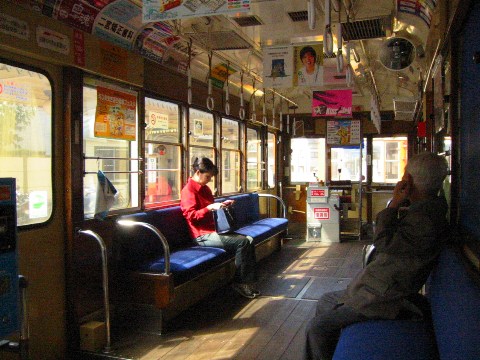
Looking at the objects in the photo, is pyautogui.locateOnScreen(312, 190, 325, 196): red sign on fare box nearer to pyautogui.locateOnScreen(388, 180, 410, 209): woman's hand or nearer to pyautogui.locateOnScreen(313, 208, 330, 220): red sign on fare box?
pyautogui.locateOnScreen(313, 208, 330, 220): red sign on fare box

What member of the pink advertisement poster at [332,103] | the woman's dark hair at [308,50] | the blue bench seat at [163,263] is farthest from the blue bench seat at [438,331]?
the pink advertisement poster at [332,103]

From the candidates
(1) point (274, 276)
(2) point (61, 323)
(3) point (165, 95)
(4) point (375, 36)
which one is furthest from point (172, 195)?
(4) point (375, 36)

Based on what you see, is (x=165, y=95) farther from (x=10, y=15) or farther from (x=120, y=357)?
(x=120, y=357)

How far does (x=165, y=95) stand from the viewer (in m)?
5.66

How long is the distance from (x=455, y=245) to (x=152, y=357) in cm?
255

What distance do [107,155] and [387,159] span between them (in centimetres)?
786

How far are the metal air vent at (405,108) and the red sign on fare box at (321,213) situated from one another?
235 centimetres

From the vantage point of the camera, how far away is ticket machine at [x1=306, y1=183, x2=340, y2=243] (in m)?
9.16

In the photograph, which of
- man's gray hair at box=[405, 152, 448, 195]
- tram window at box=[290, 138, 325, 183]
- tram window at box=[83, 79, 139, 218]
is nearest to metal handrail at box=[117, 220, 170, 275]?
tram window at box=[83, 79, 139, 218]

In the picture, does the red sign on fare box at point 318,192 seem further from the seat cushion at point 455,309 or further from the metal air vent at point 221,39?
the seat cushion at point 455,309

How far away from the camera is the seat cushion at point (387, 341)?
2172mm

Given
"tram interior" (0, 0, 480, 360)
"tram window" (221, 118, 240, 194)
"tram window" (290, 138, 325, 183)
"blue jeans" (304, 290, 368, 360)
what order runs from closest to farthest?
1. "blue jeans" (304, 290, 368, 360)
2. "tram interior" (0, 0, 480, 360)
3. "tram window" (221, 118, 240, 194)
4. "tram window" (290, 138, 325, 183)

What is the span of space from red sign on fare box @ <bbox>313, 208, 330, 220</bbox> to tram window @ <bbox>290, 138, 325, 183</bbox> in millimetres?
2236

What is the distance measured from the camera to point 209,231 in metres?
5.53
